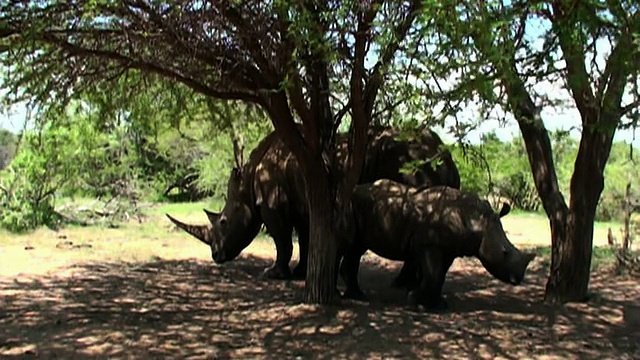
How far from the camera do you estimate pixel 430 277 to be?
8.65m

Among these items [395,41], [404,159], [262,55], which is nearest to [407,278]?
[404,159]

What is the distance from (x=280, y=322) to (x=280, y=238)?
321 cm

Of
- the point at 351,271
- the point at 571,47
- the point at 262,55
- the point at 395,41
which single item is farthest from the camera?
the point at 351,271

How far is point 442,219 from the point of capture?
28.6 feet

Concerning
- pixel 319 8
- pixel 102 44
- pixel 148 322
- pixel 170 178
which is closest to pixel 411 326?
pixel 148 322

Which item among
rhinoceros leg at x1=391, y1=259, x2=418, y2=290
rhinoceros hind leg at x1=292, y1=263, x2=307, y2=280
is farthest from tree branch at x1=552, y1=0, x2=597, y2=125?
rhinoceros hind leg at x1=292, y1=263, x2=307, y2=280

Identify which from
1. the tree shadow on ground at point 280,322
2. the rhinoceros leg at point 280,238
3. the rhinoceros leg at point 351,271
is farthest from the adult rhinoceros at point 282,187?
the rhinoceros leg at point 351,271

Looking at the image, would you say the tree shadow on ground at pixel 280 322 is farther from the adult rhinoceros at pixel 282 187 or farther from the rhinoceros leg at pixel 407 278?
the adult rhinoceros at pixel 282 187

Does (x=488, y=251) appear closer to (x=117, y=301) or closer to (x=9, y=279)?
(x=117, y=301)

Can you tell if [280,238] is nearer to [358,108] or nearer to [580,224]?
[358,108]

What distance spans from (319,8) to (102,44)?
2999 mm

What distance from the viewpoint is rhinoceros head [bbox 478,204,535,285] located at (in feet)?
28.0

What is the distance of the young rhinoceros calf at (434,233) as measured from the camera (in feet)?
28.3

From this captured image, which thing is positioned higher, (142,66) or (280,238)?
(142,66)
